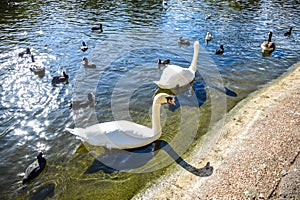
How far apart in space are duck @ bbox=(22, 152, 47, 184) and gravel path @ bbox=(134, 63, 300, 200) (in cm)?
295

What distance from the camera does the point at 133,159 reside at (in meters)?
7.89

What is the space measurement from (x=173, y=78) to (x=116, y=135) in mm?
4878

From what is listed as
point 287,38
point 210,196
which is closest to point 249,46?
point 287,38

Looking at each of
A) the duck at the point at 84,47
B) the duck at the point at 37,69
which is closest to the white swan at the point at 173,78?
the duck at the point at 37,69

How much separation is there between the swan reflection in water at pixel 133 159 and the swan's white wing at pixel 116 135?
261 mm

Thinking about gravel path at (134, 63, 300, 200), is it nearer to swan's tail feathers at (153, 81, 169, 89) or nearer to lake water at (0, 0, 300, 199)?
lake water at (0, 0, 300, 199)

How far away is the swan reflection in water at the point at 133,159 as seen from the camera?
7.36m

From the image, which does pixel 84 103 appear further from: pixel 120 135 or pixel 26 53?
pixel 26 53

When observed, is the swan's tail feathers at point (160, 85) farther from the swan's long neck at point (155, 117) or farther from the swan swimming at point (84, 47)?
the swan swimming at point (84, 47)

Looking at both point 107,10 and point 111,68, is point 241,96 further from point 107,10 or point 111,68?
point 107,10

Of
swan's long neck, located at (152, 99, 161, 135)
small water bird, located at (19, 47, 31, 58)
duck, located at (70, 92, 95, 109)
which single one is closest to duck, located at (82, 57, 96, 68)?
duck, located at (70, 92, 95, 109)

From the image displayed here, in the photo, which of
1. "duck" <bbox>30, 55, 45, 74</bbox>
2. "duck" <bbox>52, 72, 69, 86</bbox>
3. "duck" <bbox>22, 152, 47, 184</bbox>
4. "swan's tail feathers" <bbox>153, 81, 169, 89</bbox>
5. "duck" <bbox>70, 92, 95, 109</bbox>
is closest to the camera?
"duck" <bbox>22, 152, 47, 184</bbox>

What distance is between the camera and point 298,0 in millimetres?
29750

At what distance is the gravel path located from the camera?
242 inches
